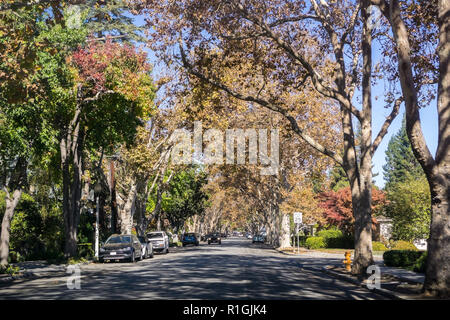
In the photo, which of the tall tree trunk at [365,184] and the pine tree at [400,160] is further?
the pine tree at [400,160]

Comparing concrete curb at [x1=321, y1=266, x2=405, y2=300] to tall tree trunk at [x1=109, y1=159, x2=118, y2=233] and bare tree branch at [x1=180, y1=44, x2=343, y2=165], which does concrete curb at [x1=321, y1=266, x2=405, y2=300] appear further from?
tall tree trunk at [x1=109, y1=159, x2=118, y2=233]

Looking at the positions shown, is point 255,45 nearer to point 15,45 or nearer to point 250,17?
point 250,17

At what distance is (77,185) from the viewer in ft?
93.4

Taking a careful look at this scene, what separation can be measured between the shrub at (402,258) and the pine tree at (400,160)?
284ft

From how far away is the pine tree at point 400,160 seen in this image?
111 metres

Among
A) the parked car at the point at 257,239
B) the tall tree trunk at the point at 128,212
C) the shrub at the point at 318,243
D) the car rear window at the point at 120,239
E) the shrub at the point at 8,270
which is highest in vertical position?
the tall tree trunk at the point at 128,212

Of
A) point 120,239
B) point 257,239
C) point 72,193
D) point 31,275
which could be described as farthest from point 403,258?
point 257,239

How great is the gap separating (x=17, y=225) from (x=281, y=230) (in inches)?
1109

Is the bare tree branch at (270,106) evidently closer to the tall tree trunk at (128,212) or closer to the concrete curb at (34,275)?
the concrete curb at (34,275)

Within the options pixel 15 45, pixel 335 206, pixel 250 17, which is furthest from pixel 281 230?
pixel 15 45

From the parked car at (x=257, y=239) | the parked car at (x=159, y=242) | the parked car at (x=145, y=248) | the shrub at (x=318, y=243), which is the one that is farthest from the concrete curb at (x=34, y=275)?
the parked car at (x=257, y=239)

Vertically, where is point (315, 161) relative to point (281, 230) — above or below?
above

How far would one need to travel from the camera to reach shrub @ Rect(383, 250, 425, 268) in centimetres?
2486

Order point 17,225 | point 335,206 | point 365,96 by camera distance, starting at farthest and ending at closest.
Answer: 1. point 335,206
2. point 17,225
3. point 365,96
